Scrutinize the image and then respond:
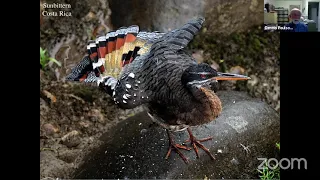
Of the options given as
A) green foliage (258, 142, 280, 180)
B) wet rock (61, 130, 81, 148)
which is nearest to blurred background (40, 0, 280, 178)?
wet rock (61, 130, 81, 148)

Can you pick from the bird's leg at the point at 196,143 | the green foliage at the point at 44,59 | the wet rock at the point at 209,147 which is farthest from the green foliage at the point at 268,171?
the green foliage at the point at 44,59

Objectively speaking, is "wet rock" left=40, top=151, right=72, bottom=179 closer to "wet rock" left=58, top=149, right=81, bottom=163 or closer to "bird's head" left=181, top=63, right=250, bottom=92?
"wet rock" left=58, top=149, right=81, bottom=163

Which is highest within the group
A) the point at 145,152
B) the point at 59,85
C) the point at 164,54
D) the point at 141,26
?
the point at 141,26

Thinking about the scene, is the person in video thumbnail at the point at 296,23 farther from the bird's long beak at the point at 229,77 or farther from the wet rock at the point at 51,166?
the wet rock at the point at 51,166

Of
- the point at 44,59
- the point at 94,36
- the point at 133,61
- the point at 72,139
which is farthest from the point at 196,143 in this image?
the point at 44,59
